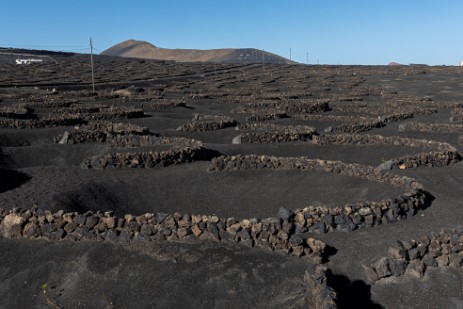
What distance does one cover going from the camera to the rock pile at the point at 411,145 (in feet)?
61.1

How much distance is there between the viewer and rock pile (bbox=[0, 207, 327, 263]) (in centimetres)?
1129

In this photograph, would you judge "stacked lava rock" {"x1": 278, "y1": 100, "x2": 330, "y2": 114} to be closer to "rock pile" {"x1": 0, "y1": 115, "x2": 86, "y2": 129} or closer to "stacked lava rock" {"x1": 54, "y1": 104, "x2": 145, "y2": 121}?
"stacked lava rock" {"x1": 54, "y1": 104, "x2": 145, "y2": 121}

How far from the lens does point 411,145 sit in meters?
22.6

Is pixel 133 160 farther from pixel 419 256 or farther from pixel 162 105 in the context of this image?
pixel 162 105

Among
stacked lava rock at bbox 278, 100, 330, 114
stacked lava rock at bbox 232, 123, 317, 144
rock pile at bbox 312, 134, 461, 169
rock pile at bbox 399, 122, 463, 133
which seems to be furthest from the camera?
stacked lava rock at bbox 278, 100, 330, 114

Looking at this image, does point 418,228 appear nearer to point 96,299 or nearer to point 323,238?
point 323,238

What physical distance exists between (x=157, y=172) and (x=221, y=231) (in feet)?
26.9

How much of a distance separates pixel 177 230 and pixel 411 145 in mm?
14911

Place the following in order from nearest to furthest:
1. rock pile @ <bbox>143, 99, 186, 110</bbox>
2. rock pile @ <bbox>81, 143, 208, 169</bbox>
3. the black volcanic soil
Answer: the black volcanic soil < rock pile @ <bbox>81, 143, 208, 169</bbox> < rock pile @ <bbox>143, 99, 186, 110</bbox>

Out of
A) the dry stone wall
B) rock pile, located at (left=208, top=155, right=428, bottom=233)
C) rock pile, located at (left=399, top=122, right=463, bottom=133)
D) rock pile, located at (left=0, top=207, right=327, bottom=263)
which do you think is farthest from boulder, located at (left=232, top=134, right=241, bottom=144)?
rock pile, located at (left=0, top=207, right=327, bottom=263)

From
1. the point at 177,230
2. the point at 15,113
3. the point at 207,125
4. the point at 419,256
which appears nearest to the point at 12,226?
the point at 177,230

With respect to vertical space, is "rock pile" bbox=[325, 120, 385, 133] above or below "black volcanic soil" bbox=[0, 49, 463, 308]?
above

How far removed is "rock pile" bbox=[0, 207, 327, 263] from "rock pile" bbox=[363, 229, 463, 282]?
4.58ft

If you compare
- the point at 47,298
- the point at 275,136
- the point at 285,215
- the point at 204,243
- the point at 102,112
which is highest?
the point at 102,112
